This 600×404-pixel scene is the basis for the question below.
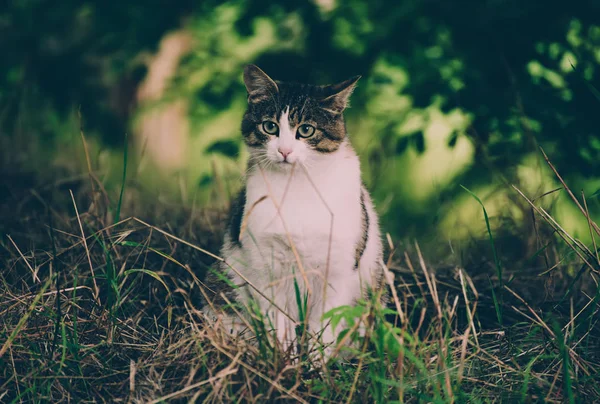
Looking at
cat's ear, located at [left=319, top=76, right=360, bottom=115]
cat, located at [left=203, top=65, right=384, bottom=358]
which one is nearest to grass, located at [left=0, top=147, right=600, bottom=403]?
cat, located at [left=203, top=65, right=384, bottom=358]

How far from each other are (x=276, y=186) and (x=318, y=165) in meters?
0.19

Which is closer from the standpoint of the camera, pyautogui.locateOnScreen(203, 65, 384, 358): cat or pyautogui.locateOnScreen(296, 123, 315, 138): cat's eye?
pyautogui.locateOnScreen(203, 65, 384, 358): cat

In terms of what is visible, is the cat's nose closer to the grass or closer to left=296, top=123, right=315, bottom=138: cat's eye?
left=296, top=123, right=315, bottom=138: cat's eye

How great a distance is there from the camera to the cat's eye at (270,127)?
2.20 metres

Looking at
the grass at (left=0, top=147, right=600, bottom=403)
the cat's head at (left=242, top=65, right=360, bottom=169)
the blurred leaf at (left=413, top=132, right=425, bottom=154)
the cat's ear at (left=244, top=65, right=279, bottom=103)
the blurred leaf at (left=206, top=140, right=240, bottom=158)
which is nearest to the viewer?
the grass at (left=0, top=147, right=600, bottom=403)

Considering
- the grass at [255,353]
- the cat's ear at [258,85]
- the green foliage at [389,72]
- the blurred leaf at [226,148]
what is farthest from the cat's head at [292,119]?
the blurred leaf at [226,148]

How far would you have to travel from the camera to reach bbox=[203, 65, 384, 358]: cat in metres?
2.00

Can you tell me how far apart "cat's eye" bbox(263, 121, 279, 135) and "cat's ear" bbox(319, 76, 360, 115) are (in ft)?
0.68

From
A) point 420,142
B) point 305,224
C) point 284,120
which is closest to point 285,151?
point 284,120

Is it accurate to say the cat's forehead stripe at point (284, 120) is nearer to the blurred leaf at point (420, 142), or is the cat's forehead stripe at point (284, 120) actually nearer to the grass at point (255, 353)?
the grass at point (255, 353)

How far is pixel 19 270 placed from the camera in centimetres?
223

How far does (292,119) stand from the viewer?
2186 millimetres

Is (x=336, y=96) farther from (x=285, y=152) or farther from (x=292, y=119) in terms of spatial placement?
(x=285, y=152)

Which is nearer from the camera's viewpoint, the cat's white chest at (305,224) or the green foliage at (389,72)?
the cat's white chest at (305,224)
